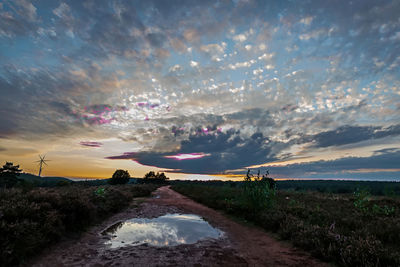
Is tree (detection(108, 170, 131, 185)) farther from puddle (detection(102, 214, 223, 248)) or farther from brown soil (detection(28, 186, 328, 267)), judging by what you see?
brown soil (detection(28, 186, 328, 267))

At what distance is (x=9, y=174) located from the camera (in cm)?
6281

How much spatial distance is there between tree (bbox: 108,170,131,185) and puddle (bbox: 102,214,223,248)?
79.4 metres

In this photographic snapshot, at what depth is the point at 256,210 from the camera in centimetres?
1366

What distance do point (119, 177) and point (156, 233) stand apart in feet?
272

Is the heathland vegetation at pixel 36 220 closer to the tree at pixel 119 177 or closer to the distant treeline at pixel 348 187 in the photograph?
the distant treeline at pixel 348 187

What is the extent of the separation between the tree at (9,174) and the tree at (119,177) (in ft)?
98.3

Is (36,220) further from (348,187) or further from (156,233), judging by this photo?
(348,187)

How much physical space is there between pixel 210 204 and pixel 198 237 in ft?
39.3

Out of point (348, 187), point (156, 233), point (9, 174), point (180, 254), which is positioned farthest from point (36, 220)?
point (348, 187)

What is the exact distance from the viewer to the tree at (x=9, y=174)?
61.7 meters

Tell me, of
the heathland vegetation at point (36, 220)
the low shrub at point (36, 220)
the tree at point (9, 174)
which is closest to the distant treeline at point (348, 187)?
the heathland vegetation at point (36, 220)

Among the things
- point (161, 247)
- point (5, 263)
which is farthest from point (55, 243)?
point (161, 247)

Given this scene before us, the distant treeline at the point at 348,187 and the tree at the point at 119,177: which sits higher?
the tree at the point at 119,177

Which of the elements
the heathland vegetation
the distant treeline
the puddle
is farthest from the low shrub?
the distant treeline
